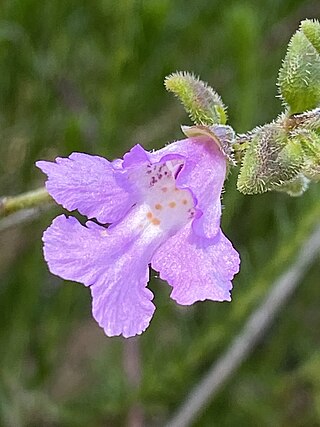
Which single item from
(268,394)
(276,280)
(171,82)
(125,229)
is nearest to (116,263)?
(125,229)

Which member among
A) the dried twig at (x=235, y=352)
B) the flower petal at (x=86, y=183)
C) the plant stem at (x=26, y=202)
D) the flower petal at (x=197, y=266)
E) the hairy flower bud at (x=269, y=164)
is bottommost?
the dried twig at (x=235, y=352)

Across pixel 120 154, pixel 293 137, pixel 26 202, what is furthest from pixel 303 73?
pixel 120 154

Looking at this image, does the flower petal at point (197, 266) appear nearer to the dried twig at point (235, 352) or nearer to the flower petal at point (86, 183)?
the flower petal at point (86, 183)

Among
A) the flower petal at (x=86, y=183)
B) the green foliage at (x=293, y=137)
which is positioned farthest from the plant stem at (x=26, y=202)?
the green foliage at (x=293, y=137)

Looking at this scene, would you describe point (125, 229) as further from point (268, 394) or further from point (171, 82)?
point (268, 394)

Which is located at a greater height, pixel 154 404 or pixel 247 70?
pixel 247 70

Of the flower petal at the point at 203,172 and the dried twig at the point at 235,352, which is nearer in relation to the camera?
the flower petal at the point at 203,172

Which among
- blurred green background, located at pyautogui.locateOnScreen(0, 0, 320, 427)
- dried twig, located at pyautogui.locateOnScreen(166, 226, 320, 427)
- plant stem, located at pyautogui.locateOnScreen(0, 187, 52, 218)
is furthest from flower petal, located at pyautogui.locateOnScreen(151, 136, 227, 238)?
dried twig, located at pyautogui.locateOnScreen(166, 226, 320, 427)
